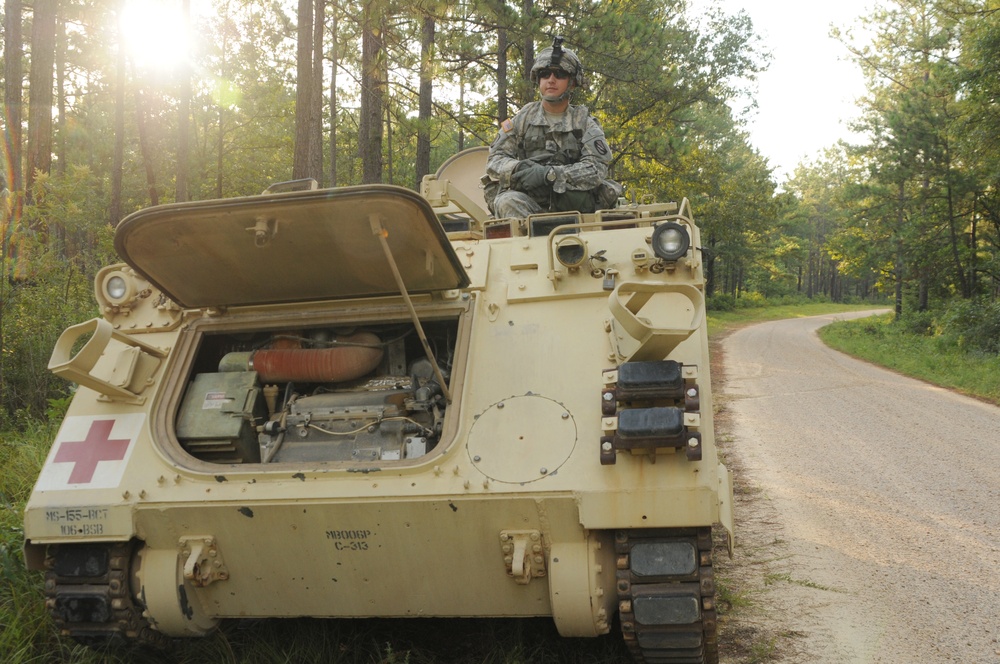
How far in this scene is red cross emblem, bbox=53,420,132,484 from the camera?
13.0ft

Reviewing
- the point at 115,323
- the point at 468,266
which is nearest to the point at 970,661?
the point at 468,266

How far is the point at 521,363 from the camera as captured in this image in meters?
3.96

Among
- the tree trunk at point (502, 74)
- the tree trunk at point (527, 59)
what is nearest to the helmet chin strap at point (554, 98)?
the tree trunk at point (527, 59)

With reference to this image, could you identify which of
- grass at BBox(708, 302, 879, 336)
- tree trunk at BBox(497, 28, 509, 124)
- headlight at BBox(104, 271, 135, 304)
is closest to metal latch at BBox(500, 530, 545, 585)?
headlight at BBox(104, 271, 135, 304)

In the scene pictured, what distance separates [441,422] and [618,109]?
14.2 m

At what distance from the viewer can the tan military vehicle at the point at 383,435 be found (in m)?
3.45

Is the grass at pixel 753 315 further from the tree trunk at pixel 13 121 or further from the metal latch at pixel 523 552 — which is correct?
the metal latch at pixel 523 552

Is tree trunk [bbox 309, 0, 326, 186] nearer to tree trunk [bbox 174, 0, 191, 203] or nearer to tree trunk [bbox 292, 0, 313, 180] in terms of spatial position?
tree trunk [bbox 292, 0, 313, 180]

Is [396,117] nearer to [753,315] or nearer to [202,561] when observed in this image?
[202,561]

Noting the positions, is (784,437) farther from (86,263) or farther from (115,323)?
(86,263)

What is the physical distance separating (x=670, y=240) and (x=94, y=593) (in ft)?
9.67

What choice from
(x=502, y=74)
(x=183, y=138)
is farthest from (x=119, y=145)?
(x=502, y=74)

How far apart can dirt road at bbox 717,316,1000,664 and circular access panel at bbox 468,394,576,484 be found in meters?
1.52

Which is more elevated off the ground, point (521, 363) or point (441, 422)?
point (521, 363)
